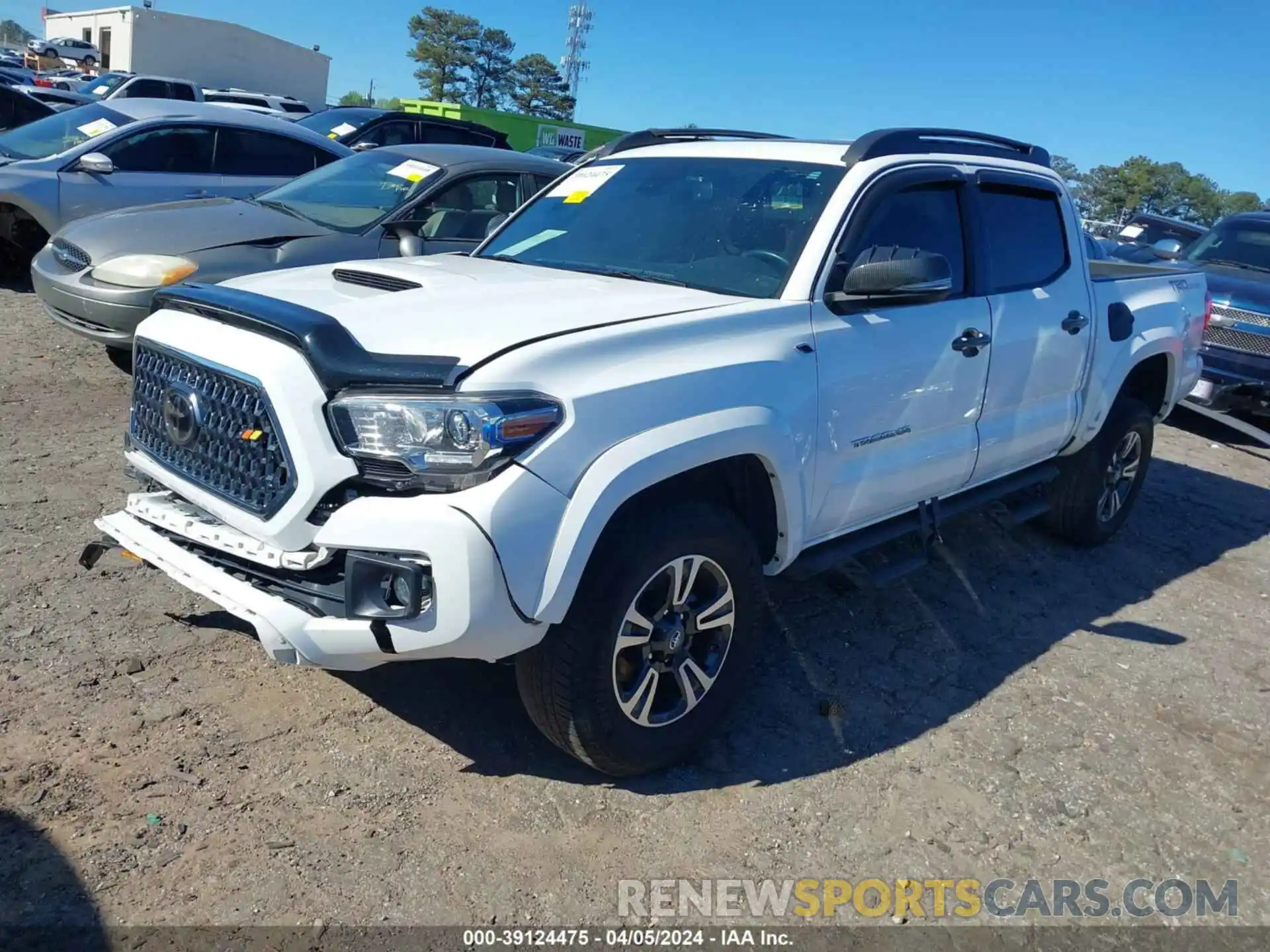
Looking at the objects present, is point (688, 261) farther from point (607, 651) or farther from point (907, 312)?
point (607, 651)

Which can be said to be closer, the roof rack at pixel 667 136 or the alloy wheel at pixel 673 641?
the alloy wheel at pixel 673 641

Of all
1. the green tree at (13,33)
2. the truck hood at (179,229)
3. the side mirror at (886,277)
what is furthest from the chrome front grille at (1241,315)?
the green tree at (13,33)

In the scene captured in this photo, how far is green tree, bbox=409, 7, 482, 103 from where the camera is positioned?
71188 mm

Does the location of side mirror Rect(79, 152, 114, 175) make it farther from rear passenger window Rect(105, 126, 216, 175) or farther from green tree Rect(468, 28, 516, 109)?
green tree Rect(468, 28, 516, 109)

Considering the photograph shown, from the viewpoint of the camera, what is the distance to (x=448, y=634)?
256 centimetres

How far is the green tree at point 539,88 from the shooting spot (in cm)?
7431

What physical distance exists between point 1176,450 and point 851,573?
588 cm

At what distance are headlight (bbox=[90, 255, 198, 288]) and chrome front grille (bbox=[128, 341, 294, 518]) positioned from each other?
2929 mm

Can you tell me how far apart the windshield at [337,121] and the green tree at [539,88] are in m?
63.9

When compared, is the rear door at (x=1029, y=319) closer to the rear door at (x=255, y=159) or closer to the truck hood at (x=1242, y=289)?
the truck hood at (x=1242, y=289)

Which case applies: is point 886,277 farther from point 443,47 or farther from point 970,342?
point 443,47

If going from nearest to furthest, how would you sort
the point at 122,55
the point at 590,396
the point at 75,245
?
the point at 590,396 < the point at 75,245 < the point at 122,55

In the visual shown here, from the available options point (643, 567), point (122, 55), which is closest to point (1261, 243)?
point (643, 567)

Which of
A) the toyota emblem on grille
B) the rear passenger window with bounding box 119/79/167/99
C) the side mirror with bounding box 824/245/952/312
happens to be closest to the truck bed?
the side mirror with bounding box 824/245/952/312
